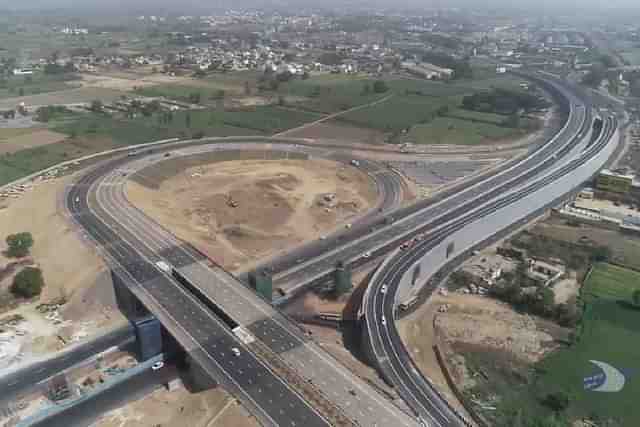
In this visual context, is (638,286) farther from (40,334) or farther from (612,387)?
(40,334)

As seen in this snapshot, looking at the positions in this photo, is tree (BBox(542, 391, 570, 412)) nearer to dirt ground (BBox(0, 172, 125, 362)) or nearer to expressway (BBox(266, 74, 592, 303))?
expressway (BBox(266, 74, 592, 303))

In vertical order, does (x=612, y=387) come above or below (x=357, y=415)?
below

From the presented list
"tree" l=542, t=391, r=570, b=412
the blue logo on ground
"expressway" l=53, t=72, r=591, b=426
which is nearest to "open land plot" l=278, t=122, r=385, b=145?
"expressway" l=53, t=72, r=591, b=426

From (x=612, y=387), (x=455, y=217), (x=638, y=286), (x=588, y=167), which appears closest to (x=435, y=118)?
(x=588, y=167)

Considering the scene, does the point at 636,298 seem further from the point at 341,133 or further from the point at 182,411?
the point at 341,133

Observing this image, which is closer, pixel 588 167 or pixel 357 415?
pixel 357 415

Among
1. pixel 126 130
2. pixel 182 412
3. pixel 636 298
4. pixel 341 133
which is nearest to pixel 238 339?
pixel 182 412

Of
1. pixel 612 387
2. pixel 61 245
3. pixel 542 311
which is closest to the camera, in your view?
pixel 612 387
